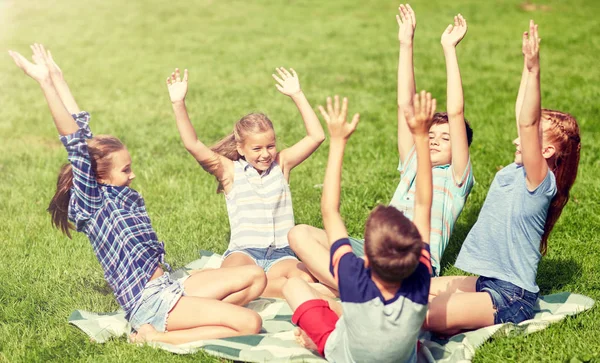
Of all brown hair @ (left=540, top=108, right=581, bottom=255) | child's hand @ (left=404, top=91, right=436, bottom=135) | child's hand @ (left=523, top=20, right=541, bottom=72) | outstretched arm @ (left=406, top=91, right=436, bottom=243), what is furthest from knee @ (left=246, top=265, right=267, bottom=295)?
child's hand @ (left=523, top=20, right=541, bottom=72)

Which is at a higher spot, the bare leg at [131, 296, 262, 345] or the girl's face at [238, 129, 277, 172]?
the girl's face at [238, 129, 277, 172]

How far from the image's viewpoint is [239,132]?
196 inches

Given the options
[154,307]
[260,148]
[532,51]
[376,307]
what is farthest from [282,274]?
[532,51]

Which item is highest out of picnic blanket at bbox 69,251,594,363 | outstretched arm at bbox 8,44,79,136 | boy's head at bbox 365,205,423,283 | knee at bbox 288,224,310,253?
outstretched arm at bbox 8,44,79,136

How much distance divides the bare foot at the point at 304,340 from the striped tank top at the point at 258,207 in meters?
0.97

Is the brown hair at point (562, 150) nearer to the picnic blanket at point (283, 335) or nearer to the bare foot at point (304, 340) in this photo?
the picnic blanket at point (283, 335)

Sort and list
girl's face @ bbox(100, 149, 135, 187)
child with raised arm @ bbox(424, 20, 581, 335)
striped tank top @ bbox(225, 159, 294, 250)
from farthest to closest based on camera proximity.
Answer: striped tank top @ bbox(225, 159, 294, 250) → girl's face @ bbox(100, 149, 135, 187) → child with raised arm @ bbox(424, 20, 581, 335)

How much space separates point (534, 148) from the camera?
3988 mm

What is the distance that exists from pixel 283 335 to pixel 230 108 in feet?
19.2

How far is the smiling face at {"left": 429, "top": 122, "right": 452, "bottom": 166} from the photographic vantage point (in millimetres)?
4855

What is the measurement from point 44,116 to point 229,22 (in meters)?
7.62

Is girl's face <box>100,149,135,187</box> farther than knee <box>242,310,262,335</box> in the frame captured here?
Yes

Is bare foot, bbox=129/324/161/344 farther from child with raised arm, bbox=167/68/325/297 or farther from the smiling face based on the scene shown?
the smiling face

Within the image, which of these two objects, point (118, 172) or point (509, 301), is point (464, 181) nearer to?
point (509, 301)
